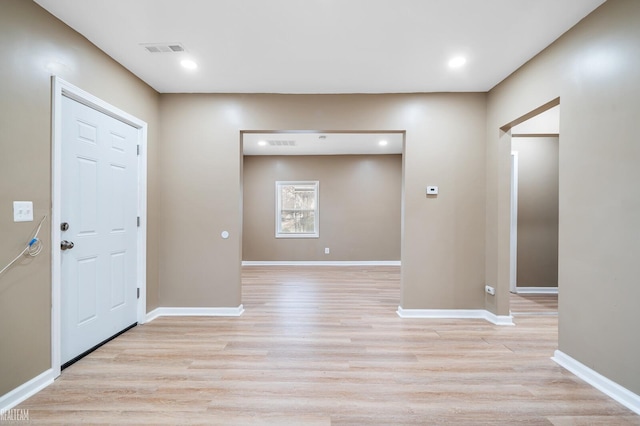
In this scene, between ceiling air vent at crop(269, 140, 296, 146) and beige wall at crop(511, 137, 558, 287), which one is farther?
ceiling air vent at crop(269, 140, 296, 146)

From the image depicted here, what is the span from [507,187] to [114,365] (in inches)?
165

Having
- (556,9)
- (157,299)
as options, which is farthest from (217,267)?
(556,9)

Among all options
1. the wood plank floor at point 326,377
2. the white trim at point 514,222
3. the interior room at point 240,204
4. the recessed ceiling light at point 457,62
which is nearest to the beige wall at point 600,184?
the interior room at point 240,204

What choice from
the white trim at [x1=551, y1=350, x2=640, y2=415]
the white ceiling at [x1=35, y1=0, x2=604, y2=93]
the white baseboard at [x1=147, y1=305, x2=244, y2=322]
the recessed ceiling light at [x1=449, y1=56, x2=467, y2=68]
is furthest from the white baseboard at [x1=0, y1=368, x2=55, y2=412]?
the recessed ceiling light at [x1=449, y1=56, x2=467, y2=68]

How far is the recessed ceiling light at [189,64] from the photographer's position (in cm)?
283

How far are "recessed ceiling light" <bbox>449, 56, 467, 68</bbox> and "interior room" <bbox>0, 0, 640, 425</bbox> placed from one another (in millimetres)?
33

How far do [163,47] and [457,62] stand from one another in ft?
8.96

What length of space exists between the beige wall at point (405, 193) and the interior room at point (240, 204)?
0.08 ft

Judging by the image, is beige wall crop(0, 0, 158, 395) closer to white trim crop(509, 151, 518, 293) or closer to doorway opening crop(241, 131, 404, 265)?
doorway opening crop(241, 131, 404, 265)

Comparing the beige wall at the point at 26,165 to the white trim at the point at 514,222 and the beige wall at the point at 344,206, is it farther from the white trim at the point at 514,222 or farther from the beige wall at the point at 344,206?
the white trim at the point at 514,222

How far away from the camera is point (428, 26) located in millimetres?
2295

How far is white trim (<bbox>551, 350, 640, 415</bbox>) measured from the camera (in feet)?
6.07

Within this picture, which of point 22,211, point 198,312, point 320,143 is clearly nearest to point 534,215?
point 320,143

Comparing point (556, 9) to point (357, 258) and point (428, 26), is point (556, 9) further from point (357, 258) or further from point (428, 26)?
point (357, 258)
